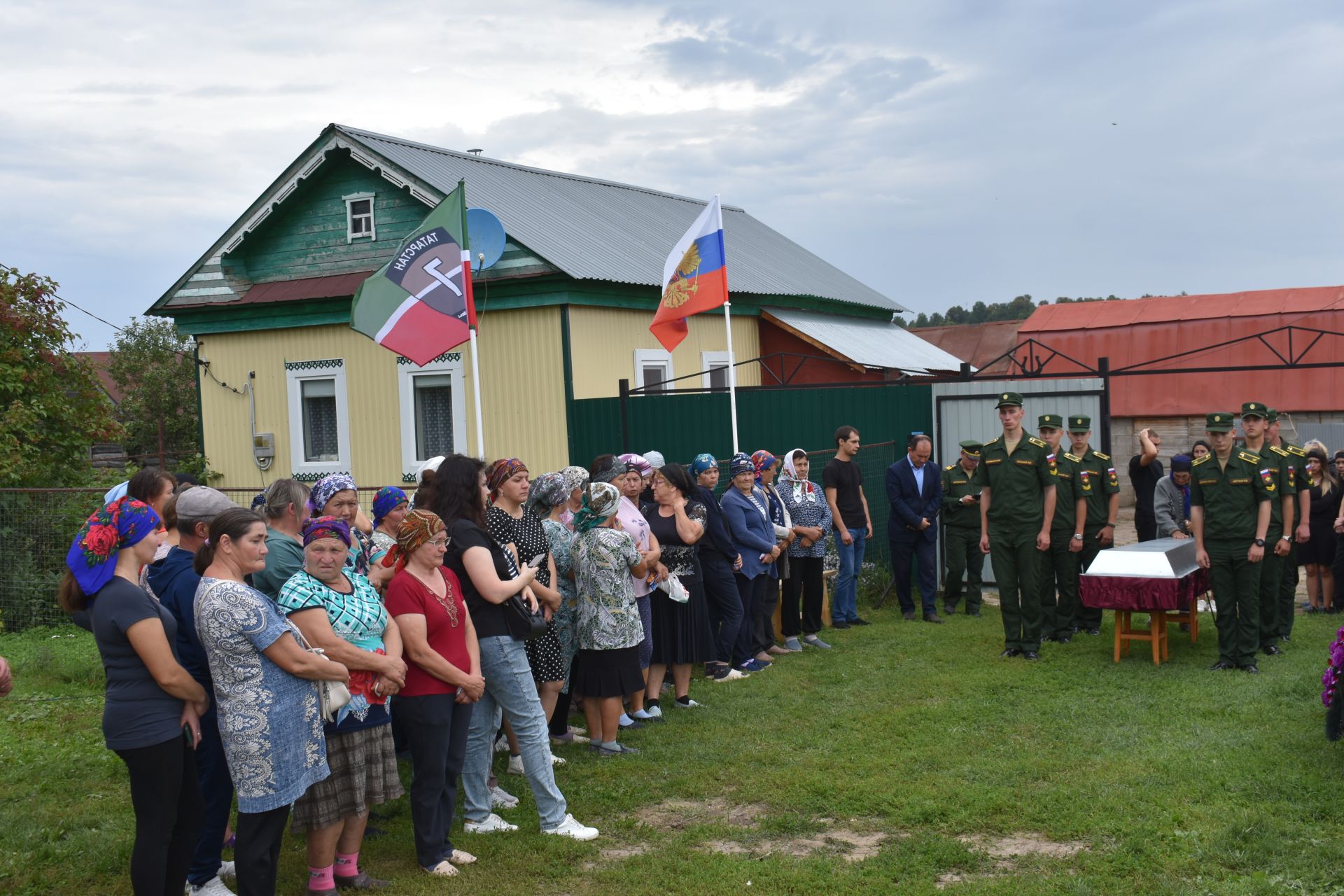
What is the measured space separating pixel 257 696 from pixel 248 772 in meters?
0.28

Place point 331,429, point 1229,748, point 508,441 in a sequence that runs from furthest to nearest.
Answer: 1. point 331,429
2. point 508,441
3. point 1229,748

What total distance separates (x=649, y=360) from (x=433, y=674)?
10206 millimetres

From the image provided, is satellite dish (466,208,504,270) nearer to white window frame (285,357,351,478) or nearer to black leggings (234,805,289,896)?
white window frame (285,357,351,478)

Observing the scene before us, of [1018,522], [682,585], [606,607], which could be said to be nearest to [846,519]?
[1018,522]

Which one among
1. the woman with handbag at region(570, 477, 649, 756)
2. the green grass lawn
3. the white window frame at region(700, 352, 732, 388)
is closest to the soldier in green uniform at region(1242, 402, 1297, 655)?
the green grass lawn

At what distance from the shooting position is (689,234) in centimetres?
1155

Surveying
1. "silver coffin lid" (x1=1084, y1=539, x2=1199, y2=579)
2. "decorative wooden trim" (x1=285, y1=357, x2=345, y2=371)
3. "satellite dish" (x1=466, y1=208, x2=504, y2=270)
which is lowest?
"silver coffin lid" (x1=1084, y1=539, x2=1199, y2=579)

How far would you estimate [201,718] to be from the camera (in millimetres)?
4727

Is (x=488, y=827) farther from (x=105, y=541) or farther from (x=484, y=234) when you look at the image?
(x=484, y=234)

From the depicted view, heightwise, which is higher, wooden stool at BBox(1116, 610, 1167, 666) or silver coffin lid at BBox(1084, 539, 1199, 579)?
silver coffin lid at BBox(1084, 539, 1199, 579)

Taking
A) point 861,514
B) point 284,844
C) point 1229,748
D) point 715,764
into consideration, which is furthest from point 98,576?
point 861,514

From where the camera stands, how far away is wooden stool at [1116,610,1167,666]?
338 inches

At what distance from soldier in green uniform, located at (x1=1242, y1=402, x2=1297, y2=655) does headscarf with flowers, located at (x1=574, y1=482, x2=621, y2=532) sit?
509 cm

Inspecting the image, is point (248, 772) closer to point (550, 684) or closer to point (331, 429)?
point (550, 684)
